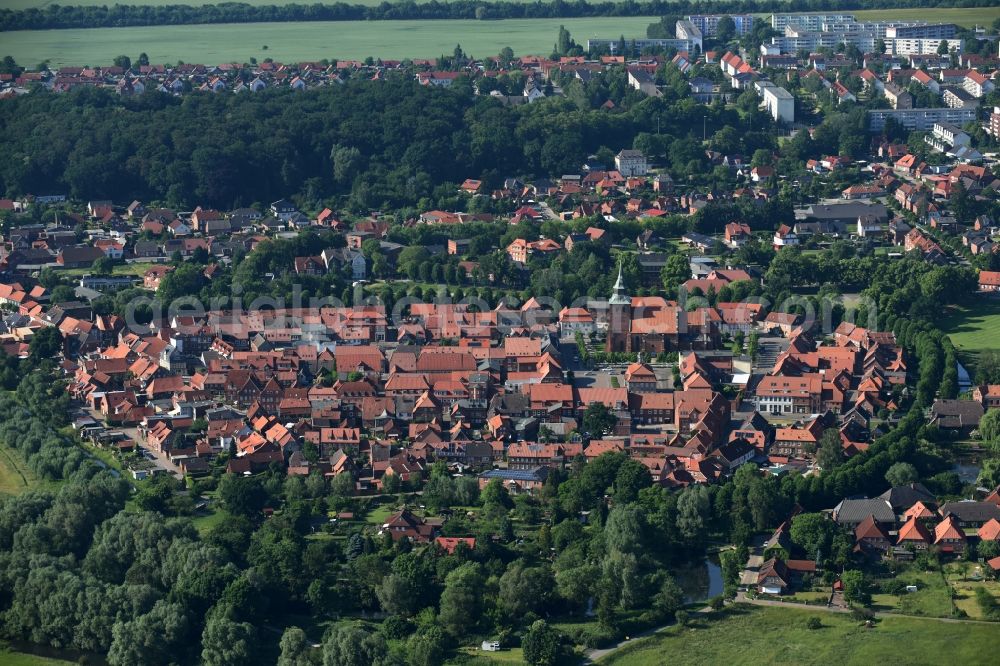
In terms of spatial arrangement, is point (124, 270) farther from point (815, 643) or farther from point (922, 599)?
point (815, 643)

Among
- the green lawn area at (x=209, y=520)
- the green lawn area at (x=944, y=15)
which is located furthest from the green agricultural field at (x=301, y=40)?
the green lawn area at (x=209, y=520)

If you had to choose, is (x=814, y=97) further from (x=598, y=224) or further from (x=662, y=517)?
(x=662, y=517)

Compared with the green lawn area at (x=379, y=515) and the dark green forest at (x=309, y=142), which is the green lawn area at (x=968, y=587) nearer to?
the green lawn area at (x=379, y=515)

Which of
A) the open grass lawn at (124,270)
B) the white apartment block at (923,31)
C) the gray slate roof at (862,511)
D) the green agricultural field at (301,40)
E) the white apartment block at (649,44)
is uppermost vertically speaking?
the white apartment block at (923,31)

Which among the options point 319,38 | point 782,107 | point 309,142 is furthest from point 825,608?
point 319,38

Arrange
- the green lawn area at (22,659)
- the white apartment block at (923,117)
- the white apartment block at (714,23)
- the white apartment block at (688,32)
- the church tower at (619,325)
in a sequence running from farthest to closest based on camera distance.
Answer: the white apartment block at (714,23), the white apartment block at (688,32), the white apartment block at (923,117), the church tower at (619,325), the green lawn area at (22,659)

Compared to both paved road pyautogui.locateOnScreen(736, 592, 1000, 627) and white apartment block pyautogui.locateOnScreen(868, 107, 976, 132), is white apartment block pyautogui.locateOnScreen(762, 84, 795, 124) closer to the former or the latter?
white apartment block pyautogui.locateOnScreen(868, 107, 976, 132)

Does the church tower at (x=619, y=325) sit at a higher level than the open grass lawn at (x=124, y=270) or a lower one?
higher
